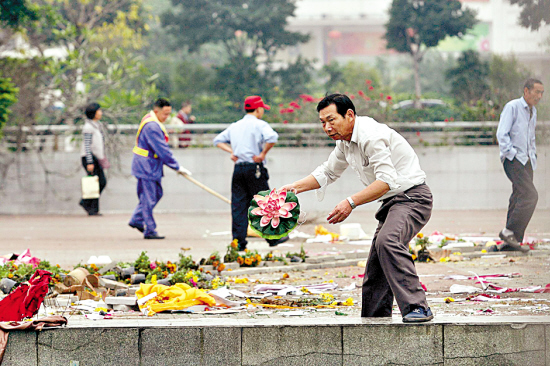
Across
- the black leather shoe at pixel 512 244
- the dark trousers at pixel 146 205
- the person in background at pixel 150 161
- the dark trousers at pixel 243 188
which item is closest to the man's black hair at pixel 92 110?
the person in background at pixel 150 161

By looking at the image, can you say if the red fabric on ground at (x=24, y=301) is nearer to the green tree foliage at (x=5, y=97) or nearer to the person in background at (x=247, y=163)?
the person in background at (x=247, y=163)

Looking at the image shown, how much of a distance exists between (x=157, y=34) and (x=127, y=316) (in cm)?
3652

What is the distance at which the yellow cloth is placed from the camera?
598 centimetres

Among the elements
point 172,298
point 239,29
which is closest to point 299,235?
point 172,298

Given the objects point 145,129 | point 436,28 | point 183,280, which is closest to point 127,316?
point 183,280

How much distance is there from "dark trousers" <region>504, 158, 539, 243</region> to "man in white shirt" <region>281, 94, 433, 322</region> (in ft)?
12.0

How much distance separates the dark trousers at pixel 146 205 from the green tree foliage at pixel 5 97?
4.24m

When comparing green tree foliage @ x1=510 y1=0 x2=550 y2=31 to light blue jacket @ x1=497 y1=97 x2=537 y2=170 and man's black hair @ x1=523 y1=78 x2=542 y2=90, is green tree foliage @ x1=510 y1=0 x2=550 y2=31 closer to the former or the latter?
man's black hair @ x1=523 y1=78 x2=542 y2=90

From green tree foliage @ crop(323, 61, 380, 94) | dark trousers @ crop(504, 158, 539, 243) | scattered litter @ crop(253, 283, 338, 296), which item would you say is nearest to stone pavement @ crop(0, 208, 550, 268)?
dark trousers @ crop(504, 158, 539, 243)

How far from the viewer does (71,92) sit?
1728 centimetres

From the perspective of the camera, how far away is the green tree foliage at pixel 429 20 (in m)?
Answer: 25.4

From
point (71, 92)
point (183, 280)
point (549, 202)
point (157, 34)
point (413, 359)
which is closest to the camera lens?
point (413, 359)

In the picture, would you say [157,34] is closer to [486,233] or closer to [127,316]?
[486,233]

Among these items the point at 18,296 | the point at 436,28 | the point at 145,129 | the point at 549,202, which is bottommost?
the point at 18,296
